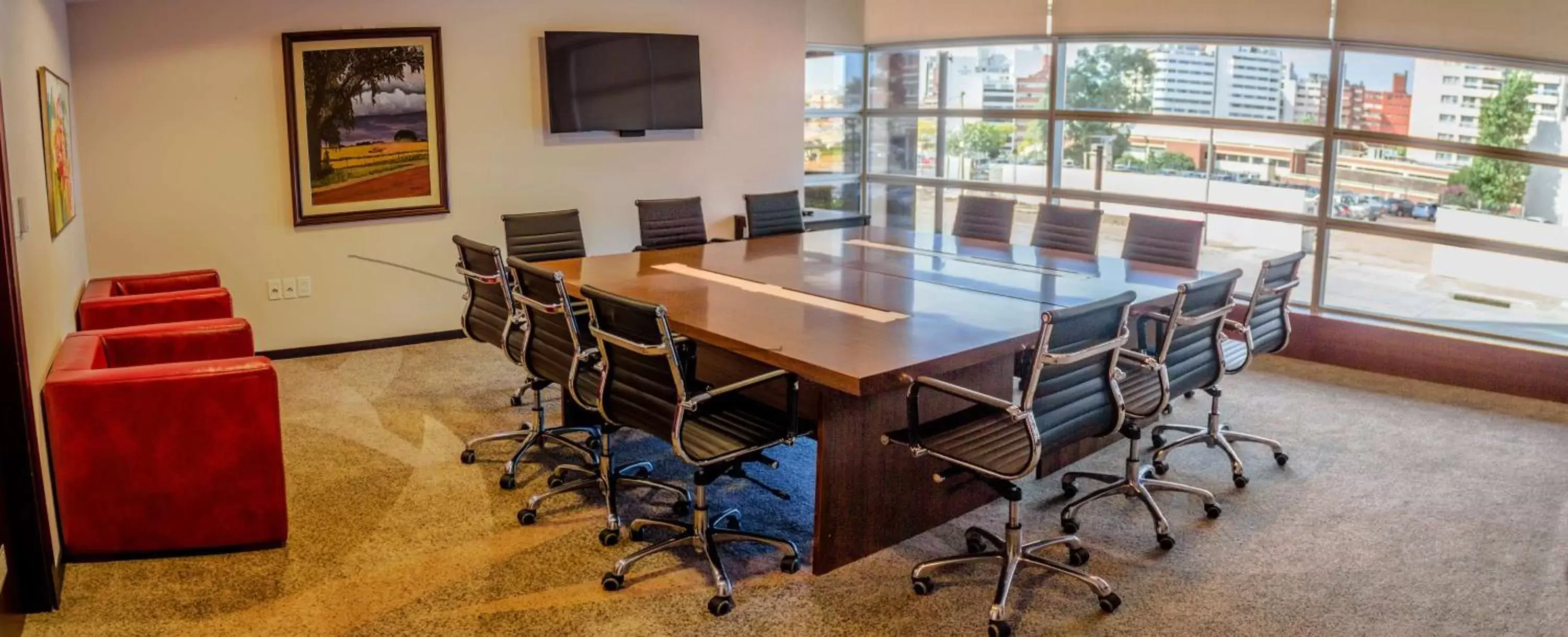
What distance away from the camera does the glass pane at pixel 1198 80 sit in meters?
6.84

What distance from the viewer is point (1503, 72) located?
19.9ft

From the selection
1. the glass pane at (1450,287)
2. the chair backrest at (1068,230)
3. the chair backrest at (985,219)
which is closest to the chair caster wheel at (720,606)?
the chair backrest at (1068,230)

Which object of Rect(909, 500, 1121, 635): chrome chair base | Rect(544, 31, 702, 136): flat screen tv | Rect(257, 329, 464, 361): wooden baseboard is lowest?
Rect(909, 500, 1121, 635): chrome chair base

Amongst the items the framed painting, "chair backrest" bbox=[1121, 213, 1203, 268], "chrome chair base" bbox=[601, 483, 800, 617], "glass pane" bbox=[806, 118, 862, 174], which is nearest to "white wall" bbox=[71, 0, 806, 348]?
the framed painting

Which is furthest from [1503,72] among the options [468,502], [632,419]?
[468,502]

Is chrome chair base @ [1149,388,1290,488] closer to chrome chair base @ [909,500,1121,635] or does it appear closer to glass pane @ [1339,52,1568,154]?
chrome chair base @ [909,500,1121,635]

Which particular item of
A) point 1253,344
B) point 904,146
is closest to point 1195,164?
point 904,146

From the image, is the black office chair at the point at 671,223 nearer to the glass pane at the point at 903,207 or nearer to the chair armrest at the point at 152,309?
the chair armrest at the point at 152,309

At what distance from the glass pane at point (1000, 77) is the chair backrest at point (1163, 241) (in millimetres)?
2546

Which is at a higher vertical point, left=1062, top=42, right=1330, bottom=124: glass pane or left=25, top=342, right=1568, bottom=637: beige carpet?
left=1062, top=42, right=1330, bottom=124: glass pane

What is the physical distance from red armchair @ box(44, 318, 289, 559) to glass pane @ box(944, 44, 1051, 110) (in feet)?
18.8

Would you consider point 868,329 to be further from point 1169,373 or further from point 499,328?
point 499,328

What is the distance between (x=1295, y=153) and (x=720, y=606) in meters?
4.99

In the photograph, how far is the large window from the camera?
6.12 m
